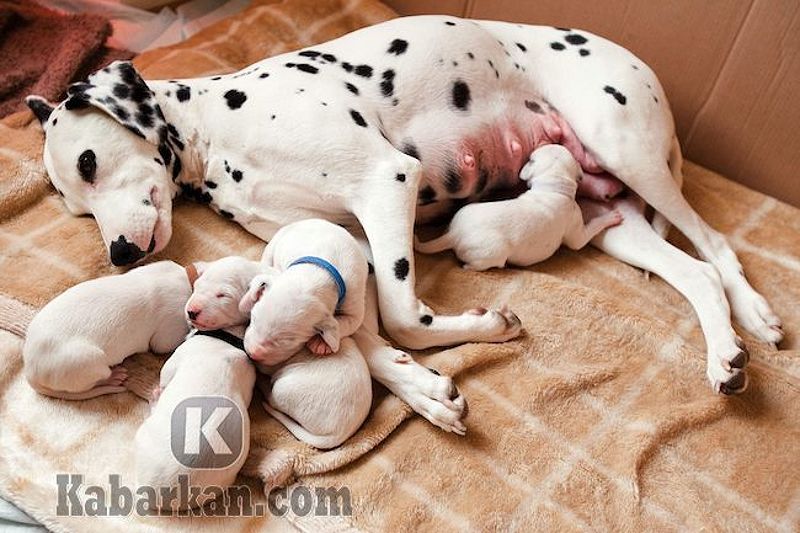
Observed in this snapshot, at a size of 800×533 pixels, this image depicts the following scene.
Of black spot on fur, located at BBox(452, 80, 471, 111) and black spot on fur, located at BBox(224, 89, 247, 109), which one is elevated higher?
black spot on fur, located at BBox(452, 80, 471, 111)

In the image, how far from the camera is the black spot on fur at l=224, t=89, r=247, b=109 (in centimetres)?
218

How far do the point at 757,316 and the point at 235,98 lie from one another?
161cm

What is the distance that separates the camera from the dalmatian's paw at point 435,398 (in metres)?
1.81

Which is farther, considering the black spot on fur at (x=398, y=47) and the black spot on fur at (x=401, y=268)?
the black spot on fur at (x=398, y=47)

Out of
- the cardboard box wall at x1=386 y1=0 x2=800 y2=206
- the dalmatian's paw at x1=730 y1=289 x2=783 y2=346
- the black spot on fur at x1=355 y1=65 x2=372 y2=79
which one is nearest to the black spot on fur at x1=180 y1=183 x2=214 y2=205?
the black spot on fur at x1=355 y1=65 x2=372 y2=79

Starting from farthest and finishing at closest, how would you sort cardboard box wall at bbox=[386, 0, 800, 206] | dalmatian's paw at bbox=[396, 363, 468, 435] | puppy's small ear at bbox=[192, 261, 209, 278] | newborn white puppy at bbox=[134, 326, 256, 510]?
cardboard box wall at bbox=[386, 0, 800, 206]
puppy's small ear at bbox=[192, 261, 209, 278]
dalmatian's paw at bbox=[396, 363, 468, 435]
newborn white puppy at bbox=[134, 326, 256, 510]

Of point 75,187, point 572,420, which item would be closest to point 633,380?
point 572,420

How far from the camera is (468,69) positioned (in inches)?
93.4

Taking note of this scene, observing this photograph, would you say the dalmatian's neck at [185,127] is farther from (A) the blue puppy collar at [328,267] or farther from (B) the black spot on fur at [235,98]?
(A) the blue puppy collar at [328,267]

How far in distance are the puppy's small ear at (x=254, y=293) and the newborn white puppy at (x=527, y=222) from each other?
0.65m

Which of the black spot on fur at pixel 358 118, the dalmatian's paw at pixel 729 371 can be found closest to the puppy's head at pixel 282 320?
the black spot on fur at pixel 358 118

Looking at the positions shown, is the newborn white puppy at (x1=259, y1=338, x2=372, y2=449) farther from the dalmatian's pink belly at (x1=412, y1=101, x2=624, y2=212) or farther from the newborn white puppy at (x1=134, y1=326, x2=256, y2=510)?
the dalmatian's pink belly at (x1=412, y1=101, x2=624, y2=212)

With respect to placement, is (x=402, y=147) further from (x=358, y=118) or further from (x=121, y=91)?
(x=121, y=91)

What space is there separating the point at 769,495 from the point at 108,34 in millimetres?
2693
